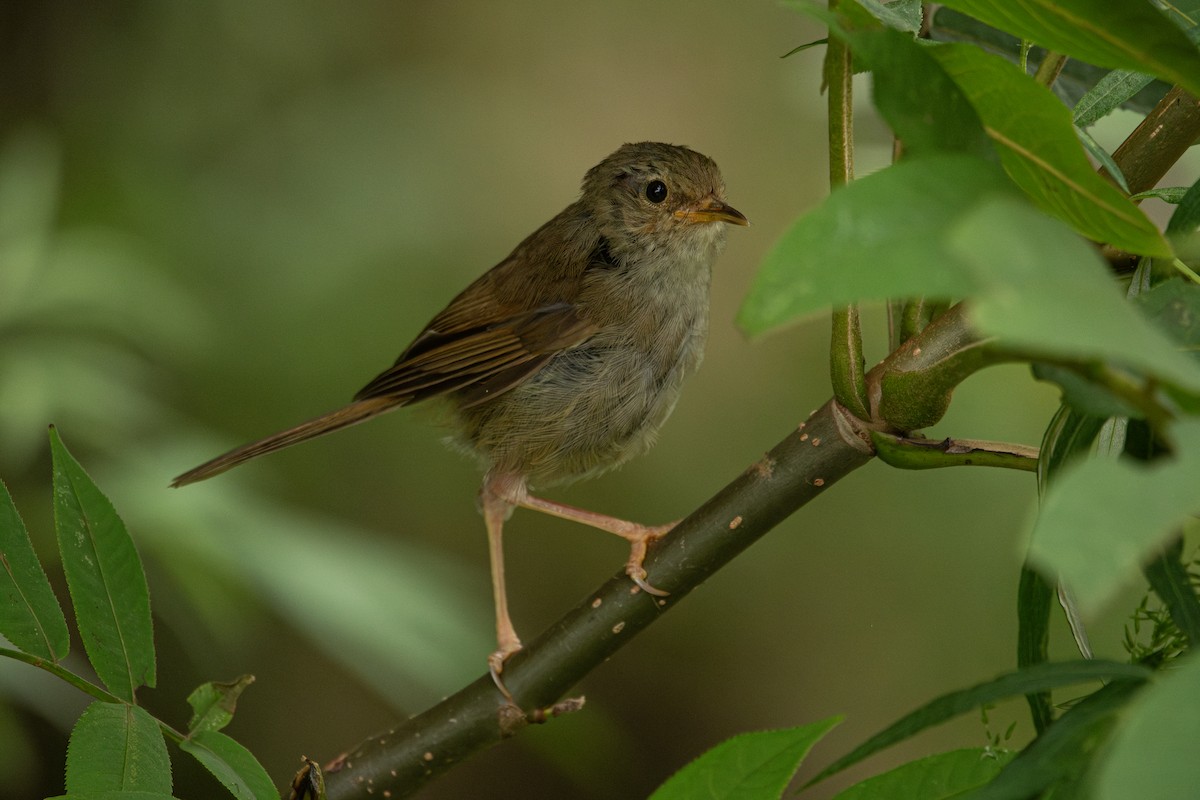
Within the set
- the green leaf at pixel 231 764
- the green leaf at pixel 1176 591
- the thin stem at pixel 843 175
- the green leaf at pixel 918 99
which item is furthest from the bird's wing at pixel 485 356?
the green leaf at pixel 918 99

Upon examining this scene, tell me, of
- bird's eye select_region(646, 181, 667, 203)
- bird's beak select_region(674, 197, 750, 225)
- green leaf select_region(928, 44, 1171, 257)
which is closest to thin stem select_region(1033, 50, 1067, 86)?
green leaf select_region(928, 44, 1171, 257)

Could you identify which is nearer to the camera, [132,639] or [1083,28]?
[1083,28]

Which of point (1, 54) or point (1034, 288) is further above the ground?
point (1, 54)

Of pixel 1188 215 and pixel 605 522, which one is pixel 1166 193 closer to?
pixel 1188 215

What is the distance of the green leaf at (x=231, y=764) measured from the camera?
1074mm

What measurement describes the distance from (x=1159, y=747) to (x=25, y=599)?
107cm

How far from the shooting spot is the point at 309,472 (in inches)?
223

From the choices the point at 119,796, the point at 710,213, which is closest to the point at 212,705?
the point at 119,796

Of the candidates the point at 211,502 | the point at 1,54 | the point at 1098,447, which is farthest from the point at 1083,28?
the point at 1,54

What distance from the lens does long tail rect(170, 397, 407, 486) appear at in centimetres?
269

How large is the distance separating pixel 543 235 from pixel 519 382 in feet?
1.84

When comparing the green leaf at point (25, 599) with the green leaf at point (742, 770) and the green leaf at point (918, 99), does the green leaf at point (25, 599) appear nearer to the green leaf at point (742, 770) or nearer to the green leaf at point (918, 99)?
the green leaf at point (742, 770)

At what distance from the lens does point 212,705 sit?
4.03ft

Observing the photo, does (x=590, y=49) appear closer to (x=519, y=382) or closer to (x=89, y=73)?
(x=89, y=73)
